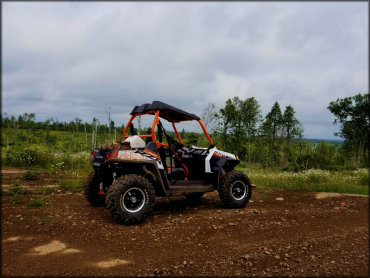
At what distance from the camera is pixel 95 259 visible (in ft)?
11.7

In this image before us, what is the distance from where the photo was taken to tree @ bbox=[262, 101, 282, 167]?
35031 millimetres

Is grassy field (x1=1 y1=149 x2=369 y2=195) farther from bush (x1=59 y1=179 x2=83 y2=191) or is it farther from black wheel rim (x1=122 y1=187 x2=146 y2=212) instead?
black wheel rim (x1=122 y1=187 x2=146 y2=212)

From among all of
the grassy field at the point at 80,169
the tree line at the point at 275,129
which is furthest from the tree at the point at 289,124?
the grassy field at the point at 80,169

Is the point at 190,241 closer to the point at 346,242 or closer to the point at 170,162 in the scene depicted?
the point at 346,242

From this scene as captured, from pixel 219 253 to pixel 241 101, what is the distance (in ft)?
107

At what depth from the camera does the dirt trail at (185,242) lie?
3412 mm

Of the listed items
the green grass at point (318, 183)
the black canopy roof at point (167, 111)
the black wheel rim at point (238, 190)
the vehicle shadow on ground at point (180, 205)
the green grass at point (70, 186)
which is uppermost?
the black canopy roof at point (167, 111)

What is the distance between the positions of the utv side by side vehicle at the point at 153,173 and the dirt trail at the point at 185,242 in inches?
14.1

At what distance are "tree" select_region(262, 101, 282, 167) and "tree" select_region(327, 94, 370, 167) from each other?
6.94 m

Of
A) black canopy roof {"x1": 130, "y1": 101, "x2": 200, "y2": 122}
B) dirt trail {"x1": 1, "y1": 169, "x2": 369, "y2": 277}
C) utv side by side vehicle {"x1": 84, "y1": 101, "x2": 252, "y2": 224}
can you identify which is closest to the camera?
dirt trail {"x1": 1, "y1": 169, "x2": 369, "y2": 277}

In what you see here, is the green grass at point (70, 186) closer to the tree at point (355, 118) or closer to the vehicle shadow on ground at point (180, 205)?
the vehicle shadow on ground at point (180, 205)

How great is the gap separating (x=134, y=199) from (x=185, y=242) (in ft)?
4.42

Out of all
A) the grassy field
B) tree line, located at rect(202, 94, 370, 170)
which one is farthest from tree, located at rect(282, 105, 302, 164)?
the grassy field

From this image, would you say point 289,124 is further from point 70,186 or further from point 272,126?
point 70,186
